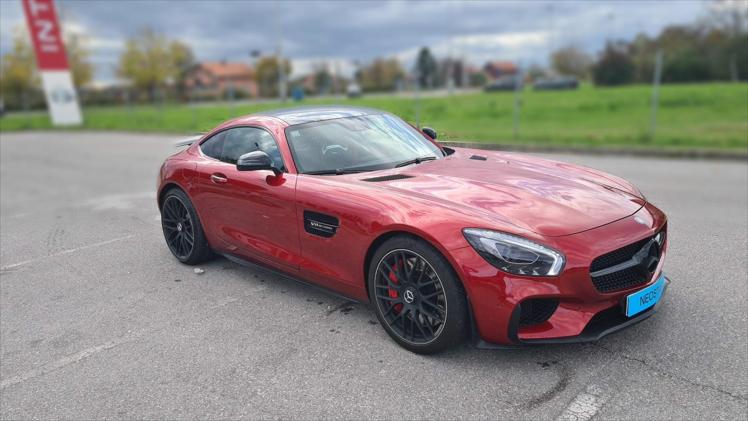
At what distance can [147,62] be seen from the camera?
62.9 m

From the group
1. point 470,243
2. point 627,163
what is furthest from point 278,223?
point 627,163

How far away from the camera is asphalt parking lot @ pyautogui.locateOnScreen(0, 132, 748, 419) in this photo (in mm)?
2701

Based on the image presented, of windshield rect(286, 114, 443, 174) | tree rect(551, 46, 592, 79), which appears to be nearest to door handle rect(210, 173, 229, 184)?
windshield rect(286, 114, 443, 174)

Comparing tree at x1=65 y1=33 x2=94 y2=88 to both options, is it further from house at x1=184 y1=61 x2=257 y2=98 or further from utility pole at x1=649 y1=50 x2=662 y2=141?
utility pole at x1=649 y1=50 x2=662 y2=141

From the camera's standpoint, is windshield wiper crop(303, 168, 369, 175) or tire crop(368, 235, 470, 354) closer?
tire crop(368, 235, 470, 354)

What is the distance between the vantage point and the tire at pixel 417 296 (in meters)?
2.90

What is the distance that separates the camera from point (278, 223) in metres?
3.86

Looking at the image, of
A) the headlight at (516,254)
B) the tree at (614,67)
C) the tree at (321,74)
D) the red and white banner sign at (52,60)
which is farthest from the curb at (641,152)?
the tree at (321,74)

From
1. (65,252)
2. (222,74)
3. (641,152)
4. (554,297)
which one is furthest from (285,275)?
(222,74)

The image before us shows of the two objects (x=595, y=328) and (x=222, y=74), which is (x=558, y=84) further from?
(x=222, y=74)

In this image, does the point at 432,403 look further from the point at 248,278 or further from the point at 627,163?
the point at 627,163

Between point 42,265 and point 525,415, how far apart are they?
15.5 ft

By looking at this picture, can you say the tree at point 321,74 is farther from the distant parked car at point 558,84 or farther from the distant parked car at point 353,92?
the distant parked car at point 558,84

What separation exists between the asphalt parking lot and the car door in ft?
1.26
